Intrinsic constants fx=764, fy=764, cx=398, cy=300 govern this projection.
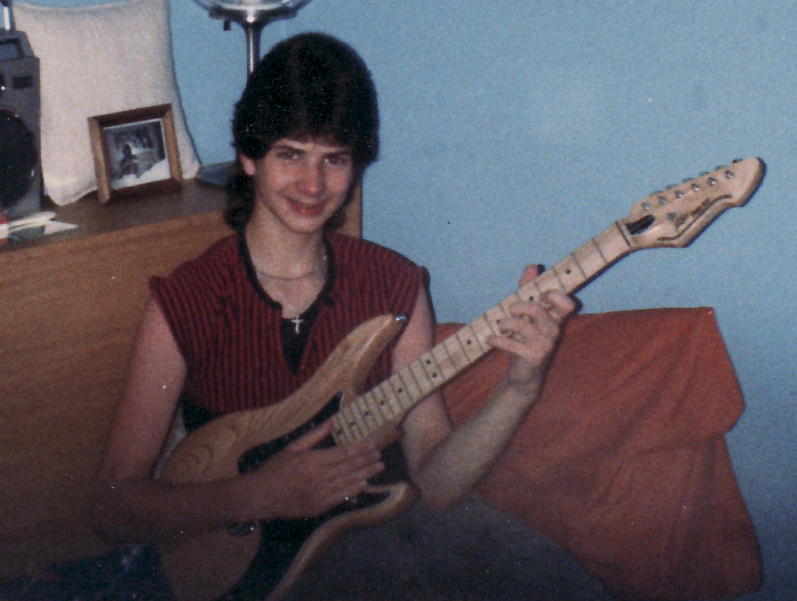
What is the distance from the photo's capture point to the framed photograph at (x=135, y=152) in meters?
1.32

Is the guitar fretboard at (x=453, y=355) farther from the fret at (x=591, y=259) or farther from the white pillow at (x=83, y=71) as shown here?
the white pillow at (x=83, y=71)

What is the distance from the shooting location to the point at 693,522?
1.00 m

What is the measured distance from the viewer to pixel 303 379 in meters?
1.09

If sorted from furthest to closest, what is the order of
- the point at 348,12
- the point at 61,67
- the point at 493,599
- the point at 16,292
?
the point at 348,12, the point at 61,67, the point at 16,292, the point at 493,599

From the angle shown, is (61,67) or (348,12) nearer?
(61,67)

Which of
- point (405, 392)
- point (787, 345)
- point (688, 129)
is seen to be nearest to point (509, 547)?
point (405, 392)

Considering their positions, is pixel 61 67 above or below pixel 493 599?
above

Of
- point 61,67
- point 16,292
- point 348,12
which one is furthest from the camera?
point 348,12

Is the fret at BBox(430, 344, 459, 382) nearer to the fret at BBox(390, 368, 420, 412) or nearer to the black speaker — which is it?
the fret at BBox(390, 368, 420, 412)

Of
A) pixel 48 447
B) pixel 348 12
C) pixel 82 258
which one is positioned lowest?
pixel 48 447

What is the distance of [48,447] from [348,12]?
3.07ft

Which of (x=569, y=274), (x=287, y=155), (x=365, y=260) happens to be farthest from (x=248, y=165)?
(x=569, y=274)

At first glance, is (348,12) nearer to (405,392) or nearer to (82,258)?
(82,258)

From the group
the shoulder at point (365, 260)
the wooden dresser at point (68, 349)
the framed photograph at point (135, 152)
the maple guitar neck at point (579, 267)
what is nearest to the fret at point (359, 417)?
the maple guitar neck at point (579, 267)
